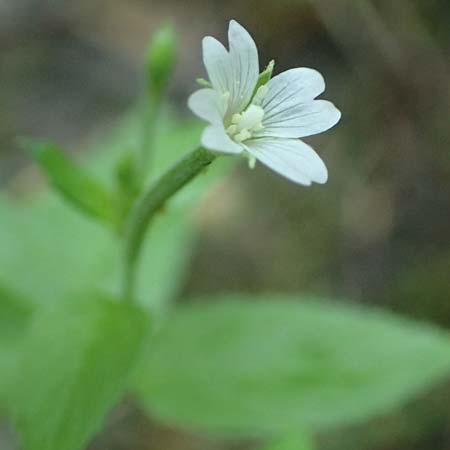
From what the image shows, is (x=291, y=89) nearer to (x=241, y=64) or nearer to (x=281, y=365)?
(x=241, y=64)

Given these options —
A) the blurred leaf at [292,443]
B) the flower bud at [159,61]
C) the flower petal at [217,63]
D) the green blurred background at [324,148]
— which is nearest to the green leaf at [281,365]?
the blurred leaf at [292,443]

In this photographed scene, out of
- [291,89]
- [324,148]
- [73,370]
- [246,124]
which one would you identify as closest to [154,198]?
[246,124]

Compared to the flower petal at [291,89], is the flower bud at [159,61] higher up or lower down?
lower down

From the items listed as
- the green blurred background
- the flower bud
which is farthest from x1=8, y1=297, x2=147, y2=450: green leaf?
the green blurred background

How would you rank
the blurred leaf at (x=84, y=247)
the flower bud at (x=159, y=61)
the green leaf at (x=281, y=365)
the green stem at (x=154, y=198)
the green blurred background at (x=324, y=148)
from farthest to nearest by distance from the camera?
the green blurred background at (x=324, y=148), the blurred leaf at (x=84, y=247), the green leaf at (x=281, y=365), the flower bud at (x=159, y=61), the green stem at (x=154, y=198)

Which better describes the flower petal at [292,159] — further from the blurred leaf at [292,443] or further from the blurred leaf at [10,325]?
the blurred leaf at [10,325]

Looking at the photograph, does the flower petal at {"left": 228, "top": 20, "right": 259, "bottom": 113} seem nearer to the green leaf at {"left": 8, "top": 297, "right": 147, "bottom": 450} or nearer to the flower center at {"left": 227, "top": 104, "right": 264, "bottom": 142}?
the flower center at {"left": 227, "top": 104, "right": 264, "bottom": 142}
